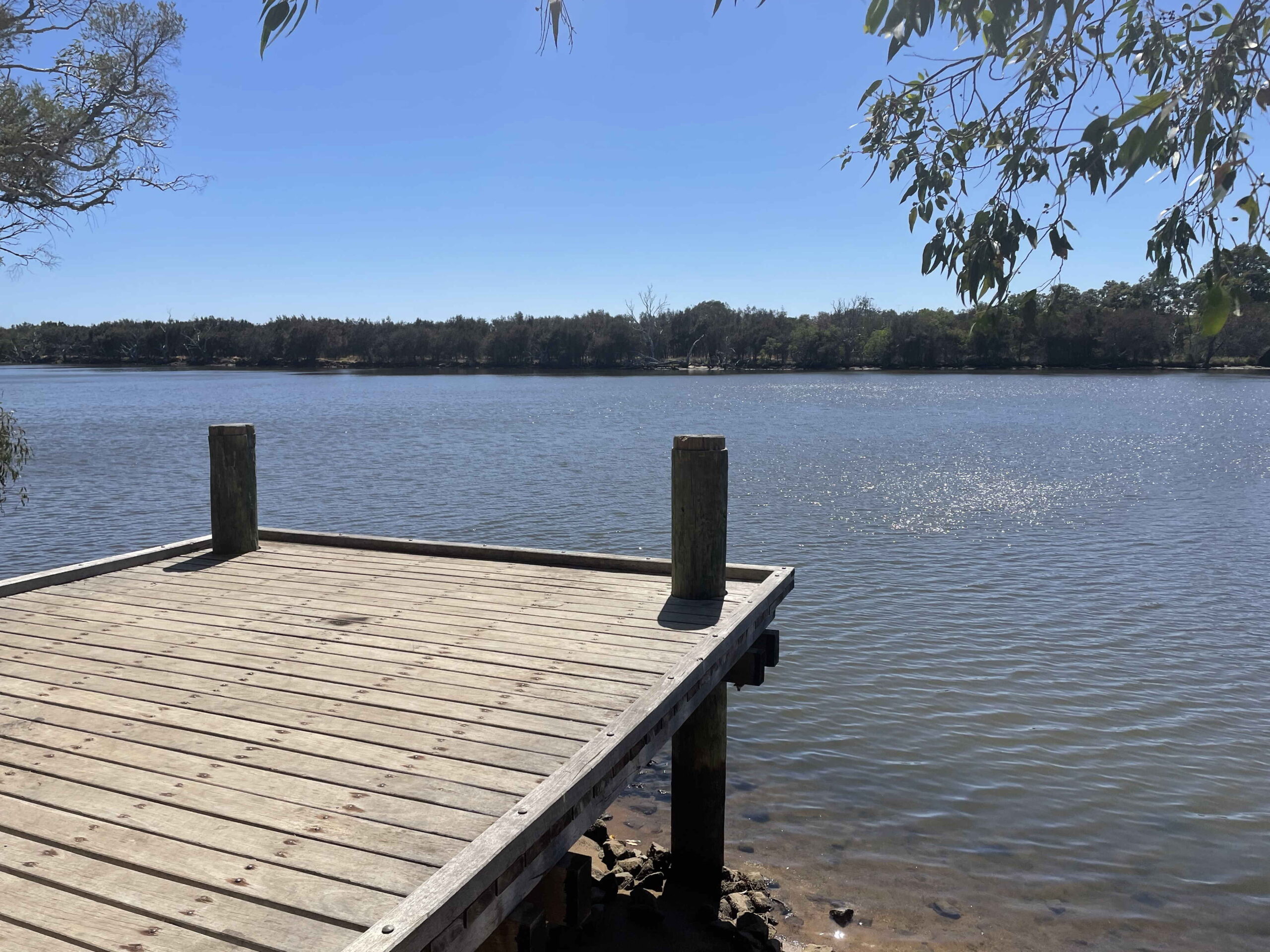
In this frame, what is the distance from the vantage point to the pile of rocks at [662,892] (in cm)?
534

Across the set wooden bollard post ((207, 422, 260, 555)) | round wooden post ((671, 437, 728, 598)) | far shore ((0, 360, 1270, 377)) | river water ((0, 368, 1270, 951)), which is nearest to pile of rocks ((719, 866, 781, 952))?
river water ((0, 368, 1270, 951))

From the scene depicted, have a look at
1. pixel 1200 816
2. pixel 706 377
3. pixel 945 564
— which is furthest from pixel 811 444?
pixel 706 377

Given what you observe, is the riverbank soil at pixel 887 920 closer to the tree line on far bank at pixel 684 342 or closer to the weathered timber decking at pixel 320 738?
the weathered timber decking at pixel 320 738

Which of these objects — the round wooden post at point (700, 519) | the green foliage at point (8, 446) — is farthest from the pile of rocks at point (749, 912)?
the green foliage at point (8, 446)

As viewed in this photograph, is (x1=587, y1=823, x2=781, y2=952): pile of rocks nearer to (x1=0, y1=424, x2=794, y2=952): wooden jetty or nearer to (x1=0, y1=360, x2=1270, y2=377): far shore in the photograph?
(x1=0, y1=424, x2=794, y2=952): wooden jetty

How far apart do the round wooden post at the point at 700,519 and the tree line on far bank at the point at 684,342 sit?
3775 inches

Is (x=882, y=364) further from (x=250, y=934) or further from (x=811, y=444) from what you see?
(x=250, y=934)

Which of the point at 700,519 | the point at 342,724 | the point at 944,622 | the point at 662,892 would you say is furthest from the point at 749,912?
the point at 944,622

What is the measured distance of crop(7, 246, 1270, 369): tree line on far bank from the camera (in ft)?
363

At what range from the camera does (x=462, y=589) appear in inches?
255

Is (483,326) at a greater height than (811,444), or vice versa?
(483,326)

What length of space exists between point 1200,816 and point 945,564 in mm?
8262

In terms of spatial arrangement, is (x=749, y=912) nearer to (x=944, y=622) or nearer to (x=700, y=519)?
(x=700, y=519)

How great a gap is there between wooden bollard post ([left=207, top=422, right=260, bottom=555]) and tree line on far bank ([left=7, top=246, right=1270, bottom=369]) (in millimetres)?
95863
